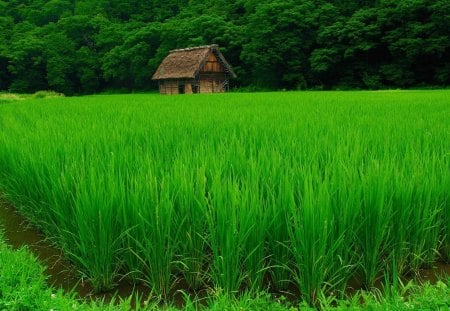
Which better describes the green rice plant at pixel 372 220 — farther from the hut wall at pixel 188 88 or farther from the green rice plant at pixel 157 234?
the hut wall at pixel 188 88

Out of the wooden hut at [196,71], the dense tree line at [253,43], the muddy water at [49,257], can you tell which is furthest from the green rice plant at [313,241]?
the wooden hut at [196,71]

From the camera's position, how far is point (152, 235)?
6.97ft

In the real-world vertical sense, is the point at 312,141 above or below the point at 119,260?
above

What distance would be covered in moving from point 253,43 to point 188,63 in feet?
18.1

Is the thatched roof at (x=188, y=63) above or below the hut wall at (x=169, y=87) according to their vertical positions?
above

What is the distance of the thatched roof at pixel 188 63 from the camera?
29.6 m

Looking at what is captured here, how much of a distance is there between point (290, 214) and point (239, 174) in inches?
25.7

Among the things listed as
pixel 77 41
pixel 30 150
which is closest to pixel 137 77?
pixel 77 41

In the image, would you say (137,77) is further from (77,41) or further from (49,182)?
(49,182)

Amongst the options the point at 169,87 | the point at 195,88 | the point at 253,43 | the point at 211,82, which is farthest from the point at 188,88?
the point at 253,43

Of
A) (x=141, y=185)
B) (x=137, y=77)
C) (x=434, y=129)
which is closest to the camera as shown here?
(x=141, y=185)

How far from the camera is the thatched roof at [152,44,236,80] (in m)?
29.6

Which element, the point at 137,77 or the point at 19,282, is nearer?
the point at 19,282

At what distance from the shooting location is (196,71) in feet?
95.8
